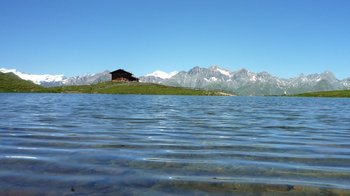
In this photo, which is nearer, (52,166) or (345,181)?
(345,181)

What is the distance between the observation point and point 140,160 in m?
11.7

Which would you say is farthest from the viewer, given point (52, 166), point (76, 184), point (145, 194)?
point (52, 166)

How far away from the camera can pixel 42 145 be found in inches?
572

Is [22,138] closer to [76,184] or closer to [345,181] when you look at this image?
[76,184]

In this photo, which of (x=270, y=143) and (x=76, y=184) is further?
(x=270, y=143)

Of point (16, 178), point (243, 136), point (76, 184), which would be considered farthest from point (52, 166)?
point (243, 136)

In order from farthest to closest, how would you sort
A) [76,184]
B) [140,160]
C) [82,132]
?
1. [82,132]
2. [140,160]
3. [76,184]

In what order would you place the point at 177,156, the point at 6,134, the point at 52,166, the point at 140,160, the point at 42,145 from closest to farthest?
the point at 52,166
the point at 140,160
the point at 177,156
the point at 42,145
the point at 6,134

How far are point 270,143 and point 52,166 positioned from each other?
9.68 metres

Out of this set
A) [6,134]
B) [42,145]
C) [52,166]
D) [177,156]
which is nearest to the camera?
[52,166]

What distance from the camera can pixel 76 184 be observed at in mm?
8445

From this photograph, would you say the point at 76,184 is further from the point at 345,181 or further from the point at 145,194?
the point at 345,181

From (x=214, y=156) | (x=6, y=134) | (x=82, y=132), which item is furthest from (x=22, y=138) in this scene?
(x=214, y=156)

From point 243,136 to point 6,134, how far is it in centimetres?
1174
